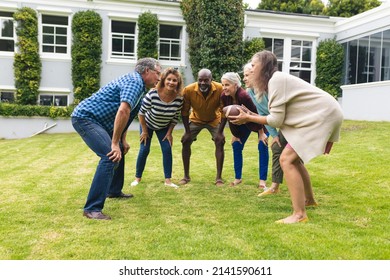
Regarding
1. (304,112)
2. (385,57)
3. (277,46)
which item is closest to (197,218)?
(304,112)

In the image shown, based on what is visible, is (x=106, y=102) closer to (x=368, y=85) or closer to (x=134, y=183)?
(x=134, y=183)

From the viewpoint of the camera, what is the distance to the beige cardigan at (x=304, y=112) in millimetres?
4027

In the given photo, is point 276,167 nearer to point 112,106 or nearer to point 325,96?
point 325,96

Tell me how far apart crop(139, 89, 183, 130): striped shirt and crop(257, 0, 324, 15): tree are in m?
34.2

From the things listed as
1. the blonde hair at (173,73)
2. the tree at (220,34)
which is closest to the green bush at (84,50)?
the tree at (220,34)

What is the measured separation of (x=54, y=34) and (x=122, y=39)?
3298mm

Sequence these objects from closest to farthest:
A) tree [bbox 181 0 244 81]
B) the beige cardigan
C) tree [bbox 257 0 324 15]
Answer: the beige cardigan
tree [bbox 181 0 244 81]
tree [bbox 257 0 324 15]

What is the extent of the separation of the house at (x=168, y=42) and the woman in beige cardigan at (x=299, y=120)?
593 inches

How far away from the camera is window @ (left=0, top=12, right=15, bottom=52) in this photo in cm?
1870

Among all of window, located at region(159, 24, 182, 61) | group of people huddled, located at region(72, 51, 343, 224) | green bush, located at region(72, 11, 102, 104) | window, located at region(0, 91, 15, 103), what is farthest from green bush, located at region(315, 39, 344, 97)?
group of people huddled, located at region(72, 51, 343, 224)

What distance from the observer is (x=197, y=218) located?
14.7 feet

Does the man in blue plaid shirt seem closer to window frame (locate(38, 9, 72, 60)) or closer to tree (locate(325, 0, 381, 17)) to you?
window frame (locate(38, 9, 72, 60))

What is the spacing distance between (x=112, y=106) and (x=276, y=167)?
8.66 feet

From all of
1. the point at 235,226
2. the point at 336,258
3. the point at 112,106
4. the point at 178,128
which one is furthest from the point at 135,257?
the point at 178,128
